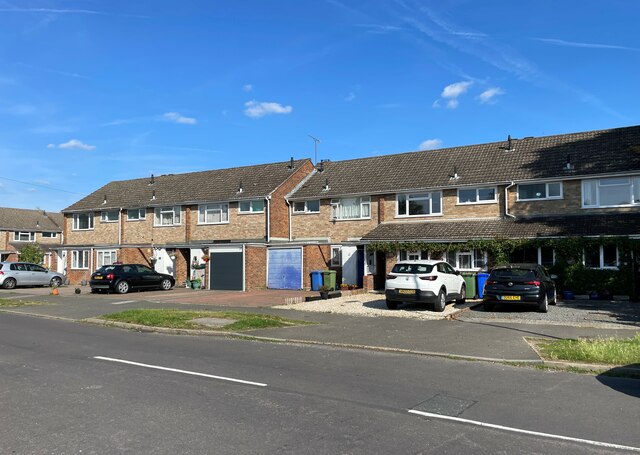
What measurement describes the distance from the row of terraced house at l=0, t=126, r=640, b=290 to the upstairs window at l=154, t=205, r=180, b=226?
0.30ft

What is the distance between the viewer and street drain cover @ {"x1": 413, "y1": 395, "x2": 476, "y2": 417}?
6.19m

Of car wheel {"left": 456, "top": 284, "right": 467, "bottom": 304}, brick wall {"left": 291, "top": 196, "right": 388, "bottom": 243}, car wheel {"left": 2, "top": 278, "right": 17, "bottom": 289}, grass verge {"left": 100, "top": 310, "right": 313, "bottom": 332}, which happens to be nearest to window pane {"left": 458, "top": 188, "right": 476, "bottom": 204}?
brick wall {"left": 291, "top": 196, "right": 388, "bottom": 243}

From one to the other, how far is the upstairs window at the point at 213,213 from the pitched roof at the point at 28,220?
36.2 metres

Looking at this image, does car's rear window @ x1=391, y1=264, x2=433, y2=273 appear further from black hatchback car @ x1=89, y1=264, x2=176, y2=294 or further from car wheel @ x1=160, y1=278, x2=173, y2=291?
car wheel @ x1=160, y1=278, x2=173, y2=291

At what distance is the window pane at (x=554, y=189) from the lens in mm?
23453

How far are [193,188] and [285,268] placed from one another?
1089 centimetres

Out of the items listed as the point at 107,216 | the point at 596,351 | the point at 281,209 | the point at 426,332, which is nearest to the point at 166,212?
the point at 107,216

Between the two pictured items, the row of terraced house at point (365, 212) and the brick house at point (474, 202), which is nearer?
the brick house at point (474, 202)

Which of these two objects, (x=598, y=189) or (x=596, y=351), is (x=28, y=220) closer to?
(x=598, y=189)

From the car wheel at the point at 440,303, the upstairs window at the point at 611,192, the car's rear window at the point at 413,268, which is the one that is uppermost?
the upstairs window at the point at 611,192

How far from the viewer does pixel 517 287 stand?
53.5ft

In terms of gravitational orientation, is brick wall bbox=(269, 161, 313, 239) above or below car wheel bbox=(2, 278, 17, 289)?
above

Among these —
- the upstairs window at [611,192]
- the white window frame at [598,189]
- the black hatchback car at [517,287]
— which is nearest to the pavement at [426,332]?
the black hatchback car at [517,287]

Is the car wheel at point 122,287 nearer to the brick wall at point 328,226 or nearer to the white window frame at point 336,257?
the brick wall at point 328,226
